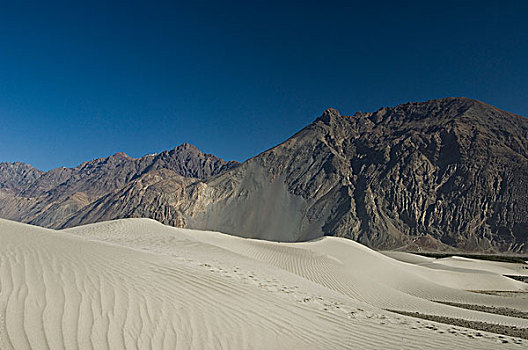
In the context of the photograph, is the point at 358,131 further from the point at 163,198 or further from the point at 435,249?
the point at 163,198

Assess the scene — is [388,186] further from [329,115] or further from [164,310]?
[164,310]

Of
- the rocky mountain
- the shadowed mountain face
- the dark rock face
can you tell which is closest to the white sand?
the shadowed mountain face

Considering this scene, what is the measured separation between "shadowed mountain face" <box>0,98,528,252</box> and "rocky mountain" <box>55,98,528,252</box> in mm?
311

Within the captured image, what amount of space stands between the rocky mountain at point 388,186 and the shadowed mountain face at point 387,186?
311 millimetres

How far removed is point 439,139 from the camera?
389 ft

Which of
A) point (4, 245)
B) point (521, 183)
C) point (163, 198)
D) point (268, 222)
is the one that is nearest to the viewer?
point (4, 245)

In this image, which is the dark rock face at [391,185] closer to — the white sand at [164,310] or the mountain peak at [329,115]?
the mountain peak at [329,115]

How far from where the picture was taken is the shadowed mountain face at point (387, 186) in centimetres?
9919

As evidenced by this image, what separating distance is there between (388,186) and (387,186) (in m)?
0.28

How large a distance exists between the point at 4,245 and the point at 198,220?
4692 inches

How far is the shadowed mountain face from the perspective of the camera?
9919 centimetres

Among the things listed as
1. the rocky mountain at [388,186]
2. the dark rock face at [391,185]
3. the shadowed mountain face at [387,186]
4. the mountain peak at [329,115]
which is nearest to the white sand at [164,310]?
the shadowed mountain face at [387,186]

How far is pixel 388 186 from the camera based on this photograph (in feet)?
369

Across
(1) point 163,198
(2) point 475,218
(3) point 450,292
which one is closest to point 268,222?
(1) point 163,198
